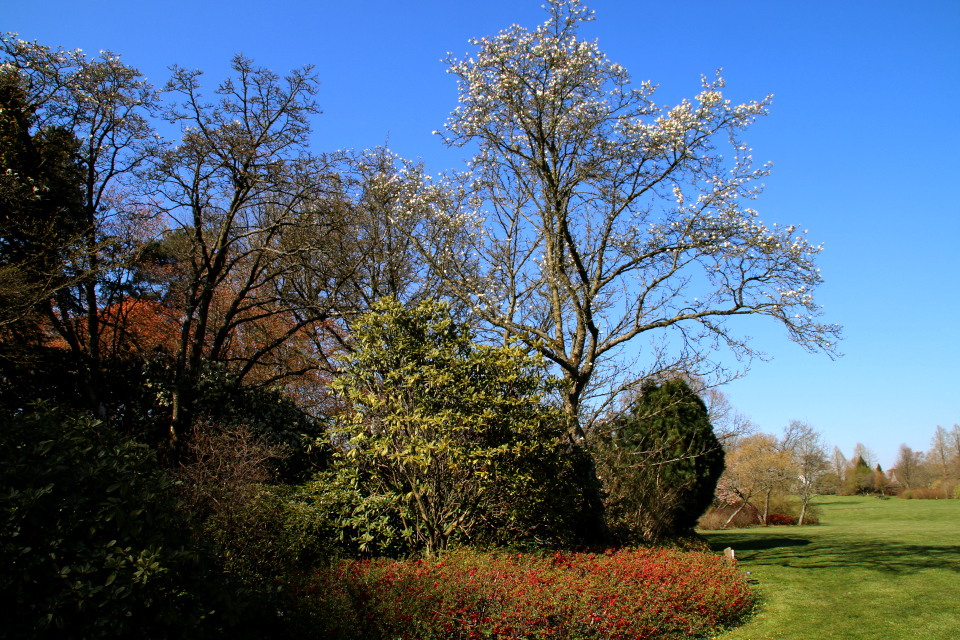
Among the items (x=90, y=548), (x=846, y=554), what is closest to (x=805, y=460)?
(x=846, y=554)

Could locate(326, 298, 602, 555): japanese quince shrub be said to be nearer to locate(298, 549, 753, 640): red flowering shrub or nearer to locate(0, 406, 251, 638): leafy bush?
locate(298, 549, 753, 640): red flowering shrub

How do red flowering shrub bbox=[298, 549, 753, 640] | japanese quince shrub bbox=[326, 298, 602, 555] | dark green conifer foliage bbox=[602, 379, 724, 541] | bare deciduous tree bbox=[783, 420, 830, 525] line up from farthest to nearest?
1. bare deciduous tree bbox=[783, 420, 830, 525]
2. dark green conifer foliage bbox=[602, 379, 724, 541]
3. japanese quince shrub bbox=[326, 298, 602, 555]
4. red flowering shrub bbox=[298, 549, 753, 640]

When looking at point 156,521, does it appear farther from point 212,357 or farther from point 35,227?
point 212,357

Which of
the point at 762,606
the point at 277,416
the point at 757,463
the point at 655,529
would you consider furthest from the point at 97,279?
the point at 757,463

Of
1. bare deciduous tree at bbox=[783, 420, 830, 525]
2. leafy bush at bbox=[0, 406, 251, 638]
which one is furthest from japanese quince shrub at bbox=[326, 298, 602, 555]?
bare deciduous tree at bbox=[783, 420, 830, 525]

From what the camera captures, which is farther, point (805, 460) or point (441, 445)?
point (805, 460)

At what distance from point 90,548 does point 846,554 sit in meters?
11.7

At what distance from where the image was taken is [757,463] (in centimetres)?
2498

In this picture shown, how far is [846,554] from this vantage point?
10258 mm

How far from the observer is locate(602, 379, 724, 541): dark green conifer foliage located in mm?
9875

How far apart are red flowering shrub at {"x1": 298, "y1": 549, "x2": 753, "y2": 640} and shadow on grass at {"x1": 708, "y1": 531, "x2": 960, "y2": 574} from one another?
10.9 feet

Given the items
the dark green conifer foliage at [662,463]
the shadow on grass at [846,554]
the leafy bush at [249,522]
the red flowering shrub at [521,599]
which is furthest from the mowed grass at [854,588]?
the leafy bush at [249,522]

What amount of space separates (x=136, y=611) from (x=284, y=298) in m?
11.8

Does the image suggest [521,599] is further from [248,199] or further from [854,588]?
[248,199]
